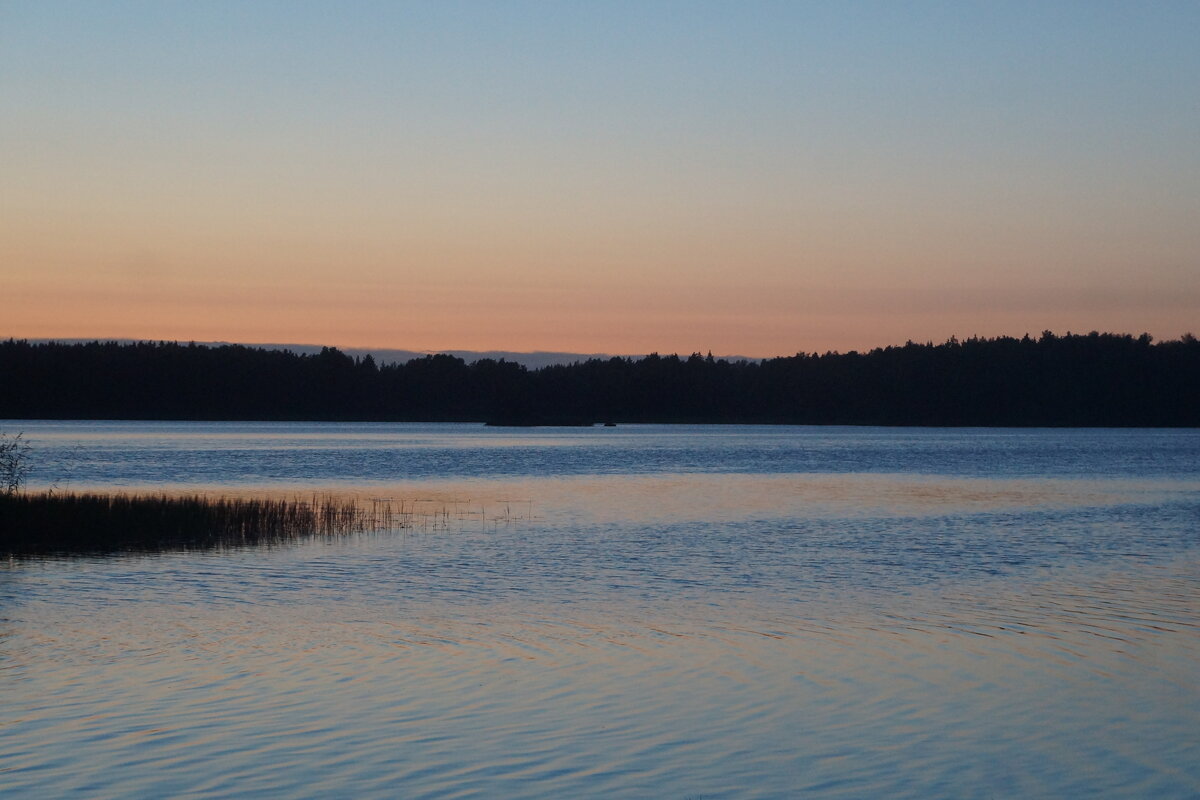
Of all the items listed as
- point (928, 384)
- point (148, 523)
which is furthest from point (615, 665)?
point (928, 384)

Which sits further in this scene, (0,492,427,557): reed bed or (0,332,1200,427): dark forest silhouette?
(0,332,1200,427): dark forest silhouette

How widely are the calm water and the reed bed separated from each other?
1960 mm

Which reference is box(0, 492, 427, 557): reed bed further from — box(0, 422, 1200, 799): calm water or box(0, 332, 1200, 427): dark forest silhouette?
box(0, 332, 1200, 427): dark forest silhouette

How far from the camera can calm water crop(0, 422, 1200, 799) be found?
9492 mm

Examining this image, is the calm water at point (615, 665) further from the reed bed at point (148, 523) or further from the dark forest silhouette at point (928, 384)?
the dark forest silhouette at point (928, 384)

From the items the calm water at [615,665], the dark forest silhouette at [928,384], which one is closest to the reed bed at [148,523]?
the calm water at [615,665]

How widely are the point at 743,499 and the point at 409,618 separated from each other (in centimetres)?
2821

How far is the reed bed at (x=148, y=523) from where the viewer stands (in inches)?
987

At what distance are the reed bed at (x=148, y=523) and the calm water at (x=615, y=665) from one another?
1.96m

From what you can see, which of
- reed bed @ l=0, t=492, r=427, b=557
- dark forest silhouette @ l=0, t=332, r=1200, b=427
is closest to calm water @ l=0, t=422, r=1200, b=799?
reed bed @ l=0, t=492, r=427, b=557

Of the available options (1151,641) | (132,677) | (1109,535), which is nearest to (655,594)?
(1151,641)

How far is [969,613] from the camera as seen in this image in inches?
708

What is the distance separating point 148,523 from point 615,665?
17.1m

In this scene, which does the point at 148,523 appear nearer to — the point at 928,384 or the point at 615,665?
the point at 615,665
